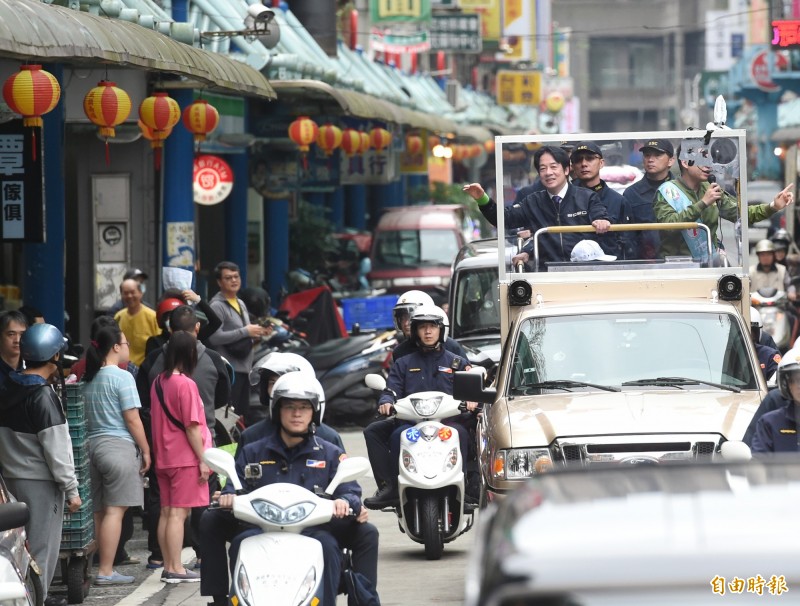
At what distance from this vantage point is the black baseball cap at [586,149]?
12.4 metres

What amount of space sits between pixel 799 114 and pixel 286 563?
53692 millimetres

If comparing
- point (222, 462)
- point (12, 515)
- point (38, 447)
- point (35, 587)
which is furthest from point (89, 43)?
point (12, 515)

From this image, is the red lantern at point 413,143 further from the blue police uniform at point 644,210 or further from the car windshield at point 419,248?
the blue police uniform at point 644,210

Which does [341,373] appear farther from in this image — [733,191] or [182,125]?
[733,191]

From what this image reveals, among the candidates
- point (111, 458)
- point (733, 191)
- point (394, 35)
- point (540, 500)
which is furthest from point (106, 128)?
point (394, 35)

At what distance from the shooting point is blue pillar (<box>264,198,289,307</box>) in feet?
92.6

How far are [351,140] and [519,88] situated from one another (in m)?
37.7

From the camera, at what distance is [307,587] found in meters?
7.09

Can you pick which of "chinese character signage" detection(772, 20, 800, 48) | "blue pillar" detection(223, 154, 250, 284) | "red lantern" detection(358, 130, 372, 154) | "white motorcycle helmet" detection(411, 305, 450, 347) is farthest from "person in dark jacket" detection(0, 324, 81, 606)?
"chinese character signage" detection(772, 20, 800, 48)

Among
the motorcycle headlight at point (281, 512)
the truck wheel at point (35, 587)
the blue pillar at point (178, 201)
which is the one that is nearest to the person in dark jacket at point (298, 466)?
the motorcycle headlight at point (281, 512)

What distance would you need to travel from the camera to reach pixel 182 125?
61.7 ft

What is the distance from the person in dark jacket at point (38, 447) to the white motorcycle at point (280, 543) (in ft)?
6.90

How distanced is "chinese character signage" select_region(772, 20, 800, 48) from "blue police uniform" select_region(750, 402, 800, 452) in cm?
1864

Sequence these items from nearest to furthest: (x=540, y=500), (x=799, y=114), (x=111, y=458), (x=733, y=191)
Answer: (x=540, y=500) < (x=111, y=458) < (x=733, y=191) < (x=799, y=114)
